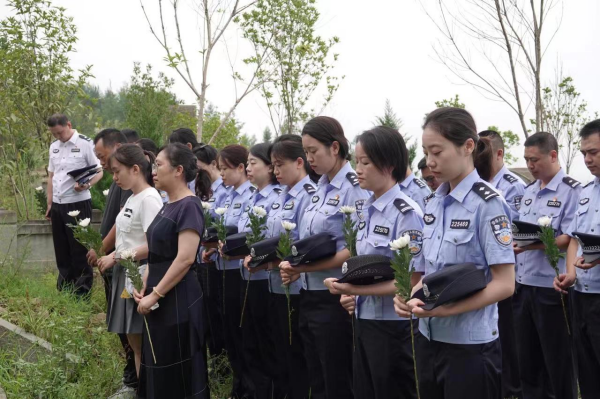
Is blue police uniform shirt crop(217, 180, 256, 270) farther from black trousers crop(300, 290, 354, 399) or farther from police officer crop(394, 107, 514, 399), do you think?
police officer crop(394, 107, 514, 399)

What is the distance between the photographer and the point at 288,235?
422cm

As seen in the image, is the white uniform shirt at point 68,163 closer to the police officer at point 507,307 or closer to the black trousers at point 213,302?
the black trousers at point 213,302

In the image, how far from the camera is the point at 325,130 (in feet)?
13.9

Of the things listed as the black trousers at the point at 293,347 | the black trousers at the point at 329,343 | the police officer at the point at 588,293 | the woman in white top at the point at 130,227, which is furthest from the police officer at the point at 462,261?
the woman in white top at the point at 130,227

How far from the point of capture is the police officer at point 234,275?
18.0 ft

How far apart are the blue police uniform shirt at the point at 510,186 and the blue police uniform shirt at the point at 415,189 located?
0.81m

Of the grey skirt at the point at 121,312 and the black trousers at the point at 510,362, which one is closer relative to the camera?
the grey skirt at the point at 121,312

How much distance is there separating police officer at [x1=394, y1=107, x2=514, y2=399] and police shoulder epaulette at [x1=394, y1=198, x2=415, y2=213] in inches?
15.4

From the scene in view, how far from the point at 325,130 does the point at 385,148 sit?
0.75 m

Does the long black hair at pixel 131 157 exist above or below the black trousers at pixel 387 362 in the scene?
above

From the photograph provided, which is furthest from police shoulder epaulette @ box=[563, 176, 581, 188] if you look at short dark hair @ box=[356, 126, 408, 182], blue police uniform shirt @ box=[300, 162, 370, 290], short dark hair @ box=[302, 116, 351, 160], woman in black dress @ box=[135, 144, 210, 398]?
woman in black dress @ box=[135, 144, 210, 398]

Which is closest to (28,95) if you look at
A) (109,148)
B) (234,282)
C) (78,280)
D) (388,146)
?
(78,280)

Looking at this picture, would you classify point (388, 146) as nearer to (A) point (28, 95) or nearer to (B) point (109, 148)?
(B) point (109, 148)

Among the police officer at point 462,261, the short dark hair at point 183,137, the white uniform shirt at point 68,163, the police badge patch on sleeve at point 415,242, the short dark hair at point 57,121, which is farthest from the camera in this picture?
the short dark hair at point 57,121
